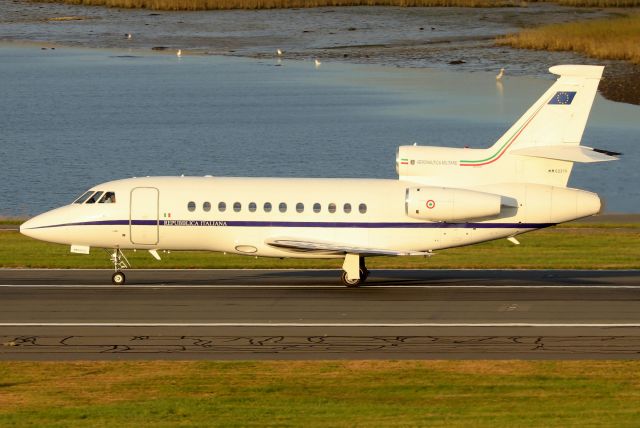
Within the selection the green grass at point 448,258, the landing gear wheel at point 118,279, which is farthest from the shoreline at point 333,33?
the landing gear wheel at point 118,279

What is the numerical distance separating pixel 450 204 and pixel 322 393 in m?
12.9

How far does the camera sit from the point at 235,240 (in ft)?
140

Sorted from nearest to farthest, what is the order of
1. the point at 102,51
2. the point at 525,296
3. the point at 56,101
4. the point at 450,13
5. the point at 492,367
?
the point at 492,367, the point at 525,296, the point at 56,101, the point at 102,51, the point at 450,13

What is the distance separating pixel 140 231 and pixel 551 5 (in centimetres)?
14358

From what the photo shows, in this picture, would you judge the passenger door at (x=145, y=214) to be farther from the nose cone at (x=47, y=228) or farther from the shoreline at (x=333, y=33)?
the shoreline at (x=333, y=33)

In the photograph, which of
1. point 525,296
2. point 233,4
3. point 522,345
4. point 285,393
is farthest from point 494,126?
point 233,4

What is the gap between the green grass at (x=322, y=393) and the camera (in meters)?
28.2

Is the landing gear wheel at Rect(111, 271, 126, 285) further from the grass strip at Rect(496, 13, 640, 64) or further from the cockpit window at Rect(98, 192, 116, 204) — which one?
the grass strip at Rect(496, 13, 640, 64)

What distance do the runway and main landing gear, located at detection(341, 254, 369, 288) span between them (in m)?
0.39

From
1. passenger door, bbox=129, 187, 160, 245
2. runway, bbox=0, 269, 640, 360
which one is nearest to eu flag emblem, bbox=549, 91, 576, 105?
runway, bbox=0, 269, 640, 360

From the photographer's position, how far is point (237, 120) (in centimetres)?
10150

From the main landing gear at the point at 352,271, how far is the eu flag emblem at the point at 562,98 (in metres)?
7.78

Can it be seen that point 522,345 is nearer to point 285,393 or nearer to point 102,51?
point 285,393

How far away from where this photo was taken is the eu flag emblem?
42344mm
